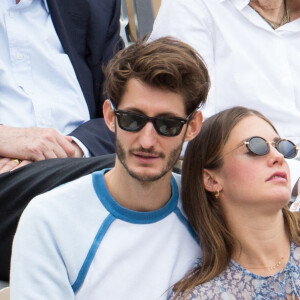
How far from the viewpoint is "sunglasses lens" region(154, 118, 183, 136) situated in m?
1.72

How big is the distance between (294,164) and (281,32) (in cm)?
77

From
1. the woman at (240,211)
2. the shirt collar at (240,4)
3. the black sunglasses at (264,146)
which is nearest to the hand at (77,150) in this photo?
the woman at (240,211)

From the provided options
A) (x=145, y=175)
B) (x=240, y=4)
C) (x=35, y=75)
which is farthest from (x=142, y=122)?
(x=240, y=4)

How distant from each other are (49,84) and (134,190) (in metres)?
0.93

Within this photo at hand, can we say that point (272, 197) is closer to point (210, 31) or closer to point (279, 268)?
point (279, 268)

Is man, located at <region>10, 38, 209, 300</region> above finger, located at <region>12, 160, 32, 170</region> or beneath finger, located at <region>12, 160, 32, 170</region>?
above

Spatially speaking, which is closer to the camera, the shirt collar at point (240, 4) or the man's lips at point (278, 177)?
the man's lips at point (278, 177)

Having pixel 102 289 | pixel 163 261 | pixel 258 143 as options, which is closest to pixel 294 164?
pixel 258 143

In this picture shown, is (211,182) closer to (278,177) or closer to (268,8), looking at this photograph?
(278,177)

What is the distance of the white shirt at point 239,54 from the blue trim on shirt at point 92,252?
3.28 feet

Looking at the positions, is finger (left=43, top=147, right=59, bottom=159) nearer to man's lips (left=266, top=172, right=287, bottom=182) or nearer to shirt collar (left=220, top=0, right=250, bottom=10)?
man's lips (left=266, top=172, right=287, bottom=182)

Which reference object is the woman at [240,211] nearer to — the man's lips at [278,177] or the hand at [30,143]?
the man's lips at [278,177]

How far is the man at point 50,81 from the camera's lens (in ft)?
7.57

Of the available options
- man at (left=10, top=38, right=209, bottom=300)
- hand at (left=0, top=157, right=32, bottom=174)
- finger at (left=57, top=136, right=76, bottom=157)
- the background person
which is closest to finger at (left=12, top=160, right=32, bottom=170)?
hand at (left=0, top=157, right=32, bottom=174)
